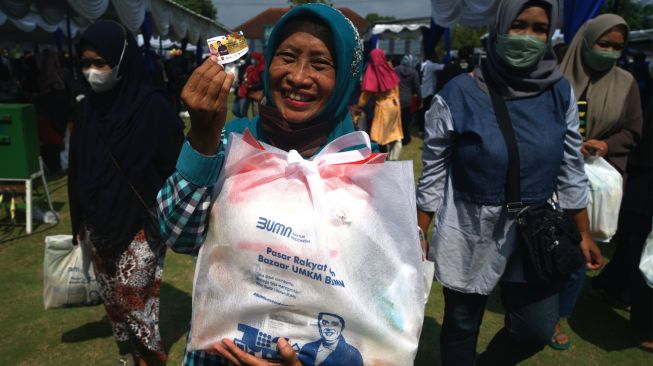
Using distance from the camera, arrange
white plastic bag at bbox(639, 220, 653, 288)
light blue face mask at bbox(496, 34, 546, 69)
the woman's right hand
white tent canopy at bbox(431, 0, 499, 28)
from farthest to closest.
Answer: white tent canopy at bbox(431, 0, 499, 28) < white plastic bag at bbox(639, 220, 653, 288) < light blue face mask at bbox(496, 34, 546, 69) < the woman's right hand

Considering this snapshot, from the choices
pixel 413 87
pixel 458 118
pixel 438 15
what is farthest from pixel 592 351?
pixel 438 15

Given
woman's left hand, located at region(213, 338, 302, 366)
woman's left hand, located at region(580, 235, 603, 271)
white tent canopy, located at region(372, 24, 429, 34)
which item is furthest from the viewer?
white tent canopy, located at region(372, 24, 429, 34)

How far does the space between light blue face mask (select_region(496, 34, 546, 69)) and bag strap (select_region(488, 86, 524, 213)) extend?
0.18m

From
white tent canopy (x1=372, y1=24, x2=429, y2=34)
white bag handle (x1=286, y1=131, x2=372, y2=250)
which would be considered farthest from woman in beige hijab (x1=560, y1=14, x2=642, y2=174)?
white tent canopy (x1=372, y1=24, x2=429, y2=34)

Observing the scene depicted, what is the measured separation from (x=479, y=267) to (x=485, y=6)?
683 cm

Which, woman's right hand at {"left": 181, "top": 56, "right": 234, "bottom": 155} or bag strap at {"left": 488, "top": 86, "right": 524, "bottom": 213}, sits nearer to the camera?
woman's right hand at {"left": 181, "top": 56, "right": 234, "bottom": 155}

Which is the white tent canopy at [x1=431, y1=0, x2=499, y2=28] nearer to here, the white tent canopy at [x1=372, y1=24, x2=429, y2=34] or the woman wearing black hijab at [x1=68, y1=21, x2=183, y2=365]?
the woman wearing black hijab at [x1=68, y1=21, x2=183, y2=365]

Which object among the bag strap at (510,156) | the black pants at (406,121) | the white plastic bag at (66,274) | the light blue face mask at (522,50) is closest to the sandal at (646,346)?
the bag strap at (510,156)

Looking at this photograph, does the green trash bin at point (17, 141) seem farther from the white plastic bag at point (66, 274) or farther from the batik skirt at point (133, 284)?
the batik skirt at point (133, 284)

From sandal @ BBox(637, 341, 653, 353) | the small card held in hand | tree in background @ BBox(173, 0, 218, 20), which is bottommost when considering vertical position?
sandal @ BBox(637, 341, 653, 353)

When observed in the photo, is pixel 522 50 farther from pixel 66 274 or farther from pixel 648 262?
pixel 66 274

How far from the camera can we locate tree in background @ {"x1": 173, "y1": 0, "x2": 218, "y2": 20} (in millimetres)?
52875

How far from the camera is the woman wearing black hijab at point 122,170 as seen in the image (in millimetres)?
2367

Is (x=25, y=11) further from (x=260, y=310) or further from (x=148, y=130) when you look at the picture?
(x=260, y=310)
